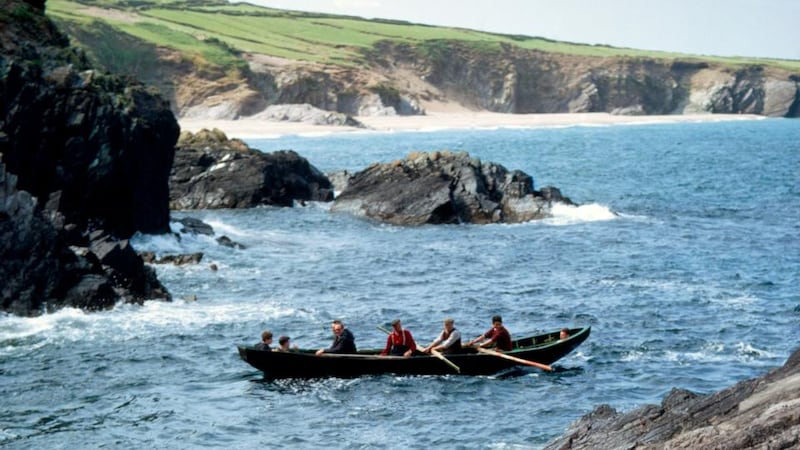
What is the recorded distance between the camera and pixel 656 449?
A: 17234 mm

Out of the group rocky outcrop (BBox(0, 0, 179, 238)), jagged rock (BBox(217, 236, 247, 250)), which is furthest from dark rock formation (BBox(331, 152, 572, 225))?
rocky outcrop (BBox(0, 0, 179, 238))

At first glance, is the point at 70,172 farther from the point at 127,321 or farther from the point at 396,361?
the point at 396,361

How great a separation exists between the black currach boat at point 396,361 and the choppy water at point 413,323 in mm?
448

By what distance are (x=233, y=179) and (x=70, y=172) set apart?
24310 millimetres

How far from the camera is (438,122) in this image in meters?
158

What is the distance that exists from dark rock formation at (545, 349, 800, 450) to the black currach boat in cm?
954

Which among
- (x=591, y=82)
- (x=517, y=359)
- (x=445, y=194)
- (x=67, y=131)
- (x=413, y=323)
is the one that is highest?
(x=67, y=131)

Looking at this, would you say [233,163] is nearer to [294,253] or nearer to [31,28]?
[294,253]

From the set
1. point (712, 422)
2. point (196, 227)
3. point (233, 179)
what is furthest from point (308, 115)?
point (712, 422)

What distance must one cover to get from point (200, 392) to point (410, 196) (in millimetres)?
33149

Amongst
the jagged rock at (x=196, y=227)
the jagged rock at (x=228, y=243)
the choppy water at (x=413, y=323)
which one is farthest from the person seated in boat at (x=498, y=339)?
the jagged rock at (x=196, y=227)

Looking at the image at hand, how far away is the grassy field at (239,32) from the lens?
151m

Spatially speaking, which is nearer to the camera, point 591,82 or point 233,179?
point 233,179

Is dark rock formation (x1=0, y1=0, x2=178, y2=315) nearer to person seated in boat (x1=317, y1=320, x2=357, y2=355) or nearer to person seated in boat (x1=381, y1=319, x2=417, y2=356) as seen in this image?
person seated in boat (x1=317, y1=320, x2=357, y2=355)
